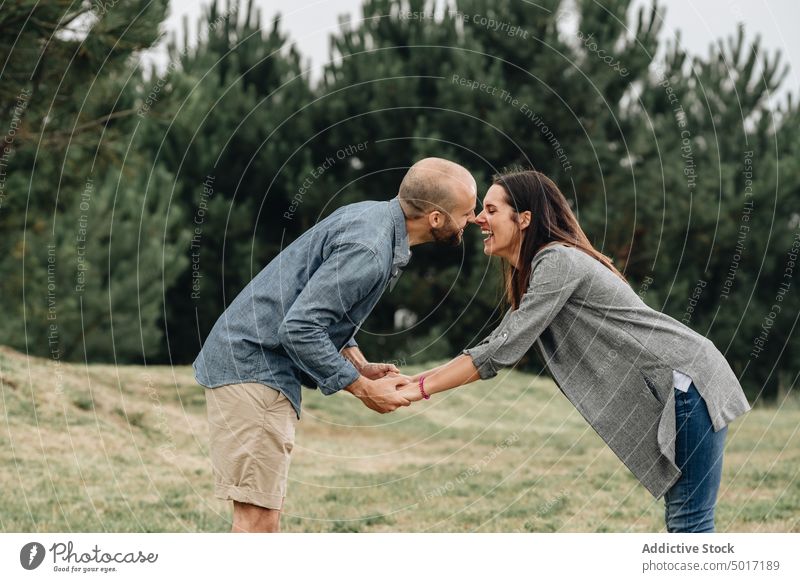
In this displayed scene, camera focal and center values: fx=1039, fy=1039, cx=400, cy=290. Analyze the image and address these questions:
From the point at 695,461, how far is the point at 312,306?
1.71m

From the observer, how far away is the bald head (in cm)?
457

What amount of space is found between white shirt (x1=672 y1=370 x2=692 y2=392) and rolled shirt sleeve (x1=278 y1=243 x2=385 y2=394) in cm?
130

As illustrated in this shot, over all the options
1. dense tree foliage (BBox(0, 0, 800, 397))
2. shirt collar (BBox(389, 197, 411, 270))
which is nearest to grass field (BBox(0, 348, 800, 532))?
dense tree foliage (BBox(0, 0, 800, 397))

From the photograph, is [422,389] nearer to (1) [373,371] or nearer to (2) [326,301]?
(1) [373,371]

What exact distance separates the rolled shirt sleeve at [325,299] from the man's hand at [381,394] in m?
0.48

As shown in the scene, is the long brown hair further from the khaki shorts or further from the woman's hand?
the khaki shorts

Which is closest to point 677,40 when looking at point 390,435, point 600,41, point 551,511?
point 600,41

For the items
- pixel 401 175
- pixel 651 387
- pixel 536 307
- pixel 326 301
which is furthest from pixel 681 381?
pixel 401 175

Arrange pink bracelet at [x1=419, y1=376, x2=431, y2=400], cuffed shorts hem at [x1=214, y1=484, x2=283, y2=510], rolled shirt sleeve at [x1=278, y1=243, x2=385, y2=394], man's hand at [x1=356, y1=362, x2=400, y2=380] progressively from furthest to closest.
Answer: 1. man's hand at [x1=356, y1=362, x2=400, y2=380]
2. pink bracelet at [x1=419, y1=376, x2=431, y2=400]
3. cuffed shorts hem at [x1=214, y1=484, x2=283, y2=510]
4. rolled shirt sleeve at [x1=278, y1=243, x2=385, y2=394]

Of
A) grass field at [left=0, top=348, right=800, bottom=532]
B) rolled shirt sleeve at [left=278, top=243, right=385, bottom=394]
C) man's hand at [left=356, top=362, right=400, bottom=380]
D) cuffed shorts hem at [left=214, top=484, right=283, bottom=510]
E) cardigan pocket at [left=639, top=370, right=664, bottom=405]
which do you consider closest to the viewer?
rolled shirt sleeve at [left=278, top=243, right=385, bottom=394]

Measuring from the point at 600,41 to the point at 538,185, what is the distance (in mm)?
14592

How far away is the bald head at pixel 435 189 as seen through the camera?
180 inches

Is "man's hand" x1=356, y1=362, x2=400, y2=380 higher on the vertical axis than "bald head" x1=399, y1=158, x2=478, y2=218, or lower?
lower

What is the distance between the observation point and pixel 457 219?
4641 mm
